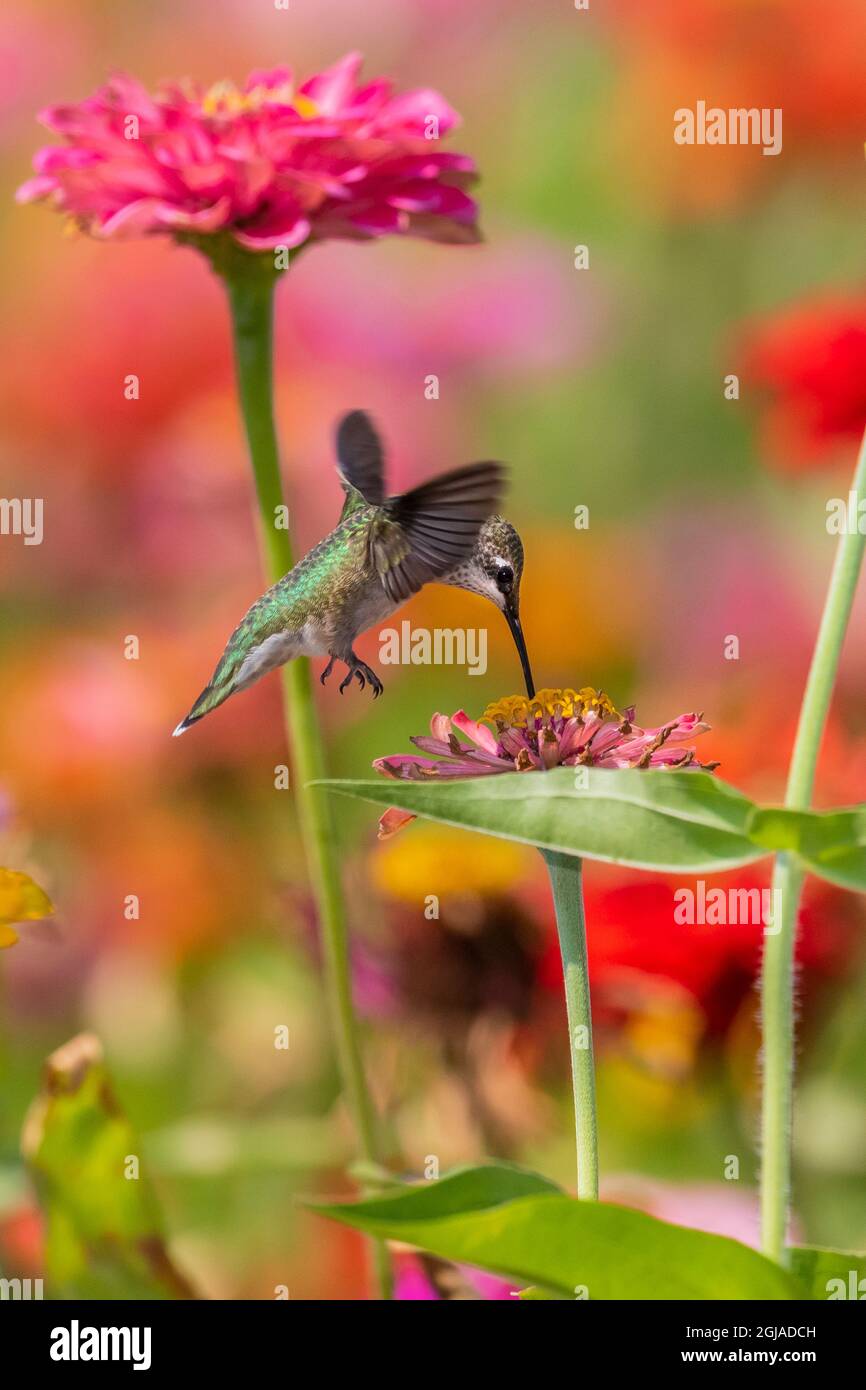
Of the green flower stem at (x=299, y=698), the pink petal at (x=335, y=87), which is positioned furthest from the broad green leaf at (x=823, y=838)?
the pink petal at (x=335, y=87)

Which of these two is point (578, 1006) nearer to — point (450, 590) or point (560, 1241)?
point (560, 1241)

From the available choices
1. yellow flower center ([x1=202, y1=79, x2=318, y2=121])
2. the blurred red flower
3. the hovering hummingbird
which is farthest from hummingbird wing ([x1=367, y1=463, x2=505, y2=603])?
the blurred red flower

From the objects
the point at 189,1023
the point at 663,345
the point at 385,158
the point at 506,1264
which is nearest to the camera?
the point at 506,1264

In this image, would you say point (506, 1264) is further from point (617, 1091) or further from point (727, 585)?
point (727, 585)

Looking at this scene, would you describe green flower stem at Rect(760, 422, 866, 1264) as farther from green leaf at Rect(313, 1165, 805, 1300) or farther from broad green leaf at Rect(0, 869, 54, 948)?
broad green leaf at Rect(0, 869, 54, 948)
